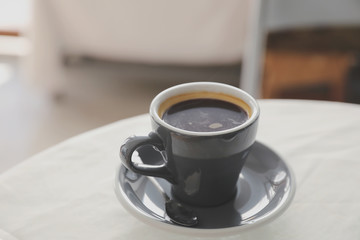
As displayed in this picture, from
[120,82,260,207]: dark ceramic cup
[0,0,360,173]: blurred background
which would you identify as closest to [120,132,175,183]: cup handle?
[120,82,260,207]: dark ceramic cup

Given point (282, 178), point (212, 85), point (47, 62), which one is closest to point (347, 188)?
point (282, 178)

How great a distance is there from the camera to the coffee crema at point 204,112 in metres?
0.49

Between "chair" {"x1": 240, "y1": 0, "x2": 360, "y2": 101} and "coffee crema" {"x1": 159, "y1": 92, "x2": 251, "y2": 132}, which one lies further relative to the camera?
"chair" {"x1": 240, "y1": 0, "x2": 360, "y2": 101}

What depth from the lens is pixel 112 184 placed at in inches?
22.0

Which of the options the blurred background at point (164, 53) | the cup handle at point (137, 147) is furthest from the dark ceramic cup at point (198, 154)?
the blurred background at point (164, 53)

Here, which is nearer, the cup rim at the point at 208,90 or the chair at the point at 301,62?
the cup rim at the point at 208,90

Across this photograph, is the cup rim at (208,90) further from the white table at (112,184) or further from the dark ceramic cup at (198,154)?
the white table at (112,184)

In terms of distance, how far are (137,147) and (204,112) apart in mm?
84

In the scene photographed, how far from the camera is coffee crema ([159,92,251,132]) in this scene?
1.62 ft

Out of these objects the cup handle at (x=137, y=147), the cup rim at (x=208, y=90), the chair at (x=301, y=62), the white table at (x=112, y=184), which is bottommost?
the chair at (x=301, y=62)

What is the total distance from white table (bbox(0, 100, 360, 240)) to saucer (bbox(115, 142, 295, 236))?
24 millimetres

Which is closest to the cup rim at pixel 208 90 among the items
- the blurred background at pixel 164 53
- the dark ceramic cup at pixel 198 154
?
the dark ceramic cup at pixel 198 154

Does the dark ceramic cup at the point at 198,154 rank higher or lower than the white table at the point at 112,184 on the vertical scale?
higher

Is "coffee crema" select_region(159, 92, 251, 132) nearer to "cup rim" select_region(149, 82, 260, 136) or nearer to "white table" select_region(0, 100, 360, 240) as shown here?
"cup rim" select_region(149, 82, 260, 136)
